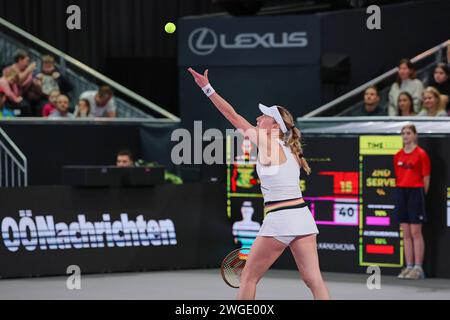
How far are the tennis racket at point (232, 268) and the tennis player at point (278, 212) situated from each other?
927 mm

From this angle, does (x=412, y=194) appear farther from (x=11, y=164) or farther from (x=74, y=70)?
(x=74, y=70)

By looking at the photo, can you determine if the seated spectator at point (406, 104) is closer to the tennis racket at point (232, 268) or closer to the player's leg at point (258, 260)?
the tennis racket at point (232, 268)

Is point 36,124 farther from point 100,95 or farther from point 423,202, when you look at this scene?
point 423,202

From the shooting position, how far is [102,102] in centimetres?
1830

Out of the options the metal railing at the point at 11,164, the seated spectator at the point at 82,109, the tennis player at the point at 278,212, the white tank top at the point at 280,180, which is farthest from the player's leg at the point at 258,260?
the seated spectator at the point at 82,109

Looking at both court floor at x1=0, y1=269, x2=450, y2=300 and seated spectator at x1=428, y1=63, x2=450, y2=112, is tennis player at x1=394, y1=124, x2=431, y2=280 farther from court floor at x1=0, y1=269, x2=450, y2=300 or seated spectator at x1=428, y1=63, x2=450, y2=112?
seated spectator at x1=428, y1=63, x2=450, y2=112

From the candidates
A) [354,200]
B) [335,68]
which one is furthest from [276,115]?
[335,68]

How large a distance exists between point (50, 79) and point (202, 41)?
2.66 metres

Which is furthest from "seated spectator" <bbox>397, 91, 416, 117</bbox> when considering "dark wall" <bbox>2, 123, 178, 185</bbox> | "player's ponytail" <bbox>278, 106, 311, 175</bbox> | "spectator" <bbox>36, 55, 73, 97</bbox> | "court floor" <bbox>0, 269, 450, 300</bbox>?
"player's ponytail" <bbox>278, 106, 311, 175</bbox>

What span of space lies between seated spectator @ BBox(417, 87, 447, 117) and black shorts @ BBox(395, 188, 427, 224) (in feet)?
5.87

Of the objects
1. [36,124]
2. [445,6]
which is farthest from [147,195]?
[445,6]

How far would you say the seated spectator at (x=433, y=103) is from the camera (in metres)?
15.8

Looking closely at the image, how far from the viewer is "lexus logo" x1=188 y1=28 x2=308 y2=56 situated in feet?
58.2

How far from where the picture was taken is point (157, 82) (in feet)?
70.7
